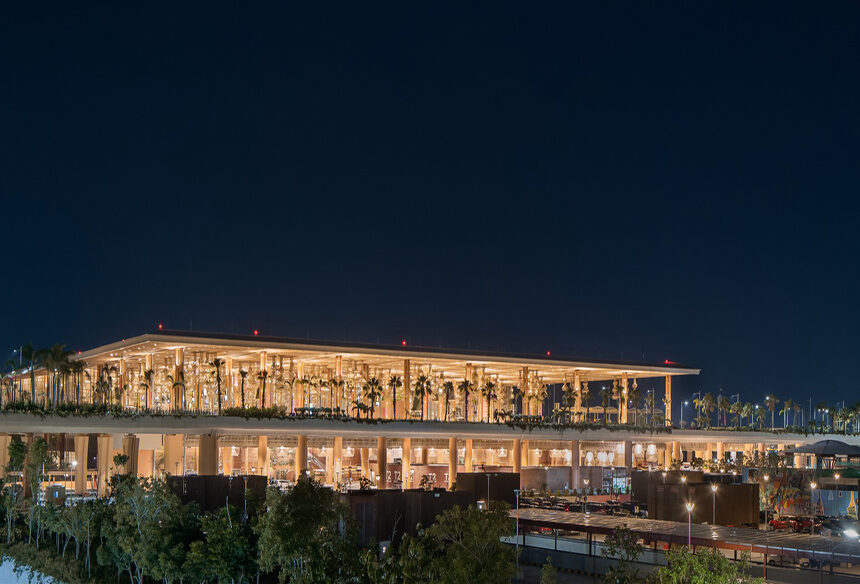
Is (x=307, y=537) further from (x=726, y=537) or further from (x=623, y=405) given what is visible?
(x=623, y=405)

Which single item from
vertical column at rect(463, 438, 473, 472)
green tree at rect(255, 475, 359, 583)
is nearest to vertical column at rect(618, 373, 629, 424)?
vertical column at rect(463, 438, 473, 472)

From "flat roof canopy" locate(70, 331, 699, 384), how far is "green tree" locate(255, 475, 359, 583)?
47.4m

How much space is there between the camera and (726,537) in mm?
36125

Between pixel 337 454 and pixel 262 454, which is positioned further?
pixel 337 454

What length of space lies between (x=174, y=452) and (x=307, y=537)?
170 feet

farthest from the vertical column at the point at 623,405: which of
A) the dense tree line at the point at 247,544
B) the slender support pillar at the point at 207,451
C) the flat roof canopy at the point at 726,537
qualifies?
the dense tree line at the point at 247,544

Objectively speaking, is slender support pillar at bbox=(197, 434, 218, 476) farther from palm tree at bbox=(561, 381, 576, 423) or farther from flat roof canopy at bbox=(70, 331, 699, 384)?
palm tree at bbox=(561, 381, 576, 423)

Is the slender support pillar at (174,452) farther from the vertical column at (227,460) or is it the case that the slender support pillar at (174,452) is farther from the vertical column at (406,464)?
the vertical column at (406,464)

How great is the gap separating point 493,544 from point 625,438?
240ft

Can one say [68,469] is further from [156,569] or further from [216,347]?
[156,569]

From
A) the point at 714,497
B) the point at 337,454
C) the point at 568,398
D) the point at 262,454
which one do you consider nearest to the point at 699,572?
the point at 714,497

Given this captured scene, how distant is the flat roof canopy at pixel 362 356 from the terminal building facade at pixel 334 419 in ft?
0.56

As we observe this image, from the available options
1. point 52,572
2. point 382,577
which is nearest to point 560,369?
point 52,572

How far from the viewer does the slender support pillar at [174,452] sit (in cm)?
7850
